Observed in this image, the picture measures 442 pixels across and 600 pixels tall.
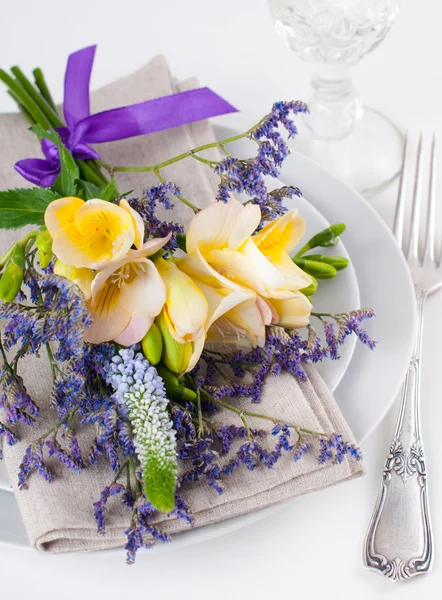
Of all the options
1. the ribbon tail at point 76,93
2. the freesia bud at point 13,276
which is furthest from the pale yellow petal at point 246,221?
the ribbon tail at point 76,93

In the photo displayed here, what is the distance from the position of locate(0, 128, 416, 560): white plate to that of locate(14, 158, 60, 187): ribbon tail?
32cm

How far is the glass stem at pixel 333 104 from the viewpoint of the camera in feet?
4.11

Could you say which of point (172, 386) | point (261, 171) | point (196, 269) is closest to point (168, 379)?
point (172, 386)

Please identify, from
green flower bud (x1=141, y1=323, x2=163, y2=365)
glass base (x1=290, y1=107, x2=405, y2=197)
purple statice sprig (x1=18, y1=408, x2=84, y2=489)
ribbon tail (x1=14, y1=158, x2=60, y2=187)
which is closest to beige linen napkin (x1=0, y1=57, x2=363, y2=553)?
purple statice sprig (x1=18, y1=408, x2=84, y2=489)

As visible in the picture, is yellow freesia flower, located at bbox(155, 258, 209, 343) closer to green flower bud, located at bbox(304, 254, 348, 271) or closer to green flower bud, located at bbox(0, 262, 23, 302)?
green flower bud, located at bbox(0, 262, 23, 302)

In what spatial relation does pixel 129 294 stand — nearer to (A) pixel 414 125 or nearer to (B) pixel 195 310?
(B) pixel 195 310

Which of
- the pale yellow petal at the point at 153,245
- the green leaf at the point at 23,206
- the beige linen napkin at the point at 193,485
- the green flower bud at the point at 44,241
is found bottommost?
the beige linen napkin at the point at 193,485

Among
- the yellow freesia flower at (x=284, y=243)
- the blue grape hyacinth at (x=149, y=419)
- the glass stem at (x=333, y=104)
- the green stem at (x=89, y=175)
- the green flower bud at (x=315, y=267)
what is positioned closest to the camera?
the blue grape hyacinth at (x=149, y=419)

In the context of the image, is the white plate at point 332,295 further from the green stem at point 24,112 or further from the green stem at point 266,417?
the green stem at point 24,112

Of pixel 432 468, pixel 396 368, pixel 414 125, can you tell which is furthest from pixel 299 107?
pixel 414 125

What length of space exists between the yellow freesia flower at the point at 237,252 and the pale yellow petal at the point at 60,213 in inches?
4.5

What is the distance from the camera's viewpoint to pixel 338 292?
3.08 ft

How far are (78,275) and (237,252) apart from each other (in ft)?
0.51

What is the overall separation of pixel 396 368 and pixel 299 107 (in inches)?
12.2
